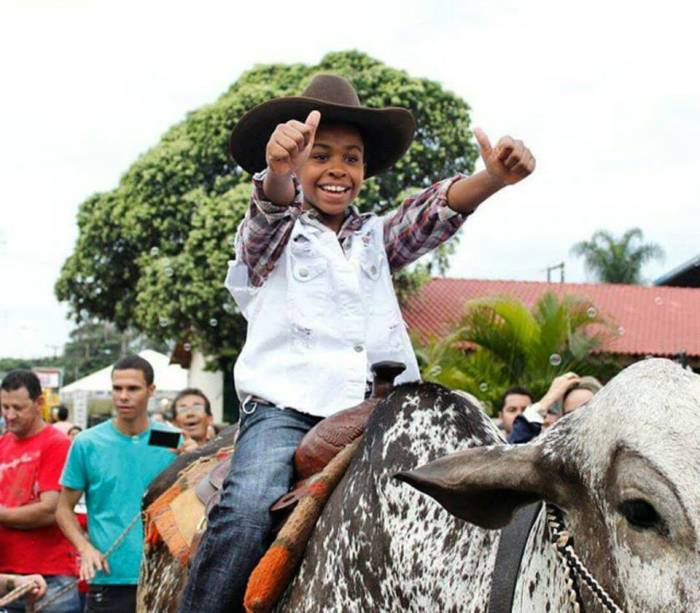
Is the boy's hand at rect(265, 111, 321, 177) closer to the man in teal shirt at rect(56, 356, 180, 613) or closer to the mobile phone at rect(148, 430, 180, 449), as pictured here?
the man in teal shirt at rect(56, 356, 180, 613)

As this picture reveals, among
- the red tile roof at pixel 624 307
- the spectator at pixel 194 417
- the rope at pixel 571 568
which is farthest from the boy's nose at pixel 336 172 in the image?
the red tile roof at pixel 624 307

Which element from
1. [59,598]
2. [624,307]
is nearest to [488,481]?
[59,598]

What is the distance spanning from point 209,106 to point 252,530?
23.7 metres

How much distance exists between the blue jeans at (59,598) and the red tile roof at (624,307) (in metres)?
22.6

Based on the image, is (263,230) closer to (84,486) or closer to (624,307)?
(84,486)

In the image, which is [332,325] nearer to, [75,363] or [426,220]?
[426,220]

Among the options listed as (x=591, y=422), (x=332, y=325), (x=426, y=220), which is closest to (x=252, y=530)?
(x=332, y=325)

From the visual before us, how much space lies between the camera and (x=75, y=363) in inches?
3600

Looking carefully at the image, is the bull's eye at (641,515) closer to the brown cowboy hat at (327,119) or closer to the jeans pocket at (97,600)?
the brown cowboy hat at (327,119)

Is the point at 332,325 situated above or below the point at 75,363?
above

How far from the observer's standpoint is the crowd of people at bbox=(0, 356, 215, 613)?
19.5 feet

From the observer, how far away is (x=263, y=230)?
Result: 10.6 feet

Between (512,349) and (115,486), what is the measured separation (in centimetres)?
1001

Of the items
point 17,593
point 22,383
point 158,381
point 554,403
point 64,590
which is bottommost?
point 158,381
